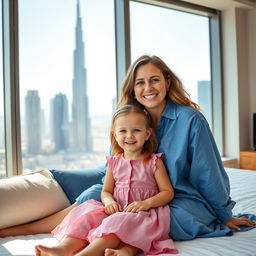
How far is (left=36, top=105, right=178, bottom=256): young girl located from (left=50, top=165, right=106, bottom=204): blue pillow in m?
0.49

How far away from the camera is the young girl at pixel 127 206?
138cm

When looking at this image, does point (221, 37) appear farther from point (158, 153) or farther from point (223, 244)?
point (223, 244)

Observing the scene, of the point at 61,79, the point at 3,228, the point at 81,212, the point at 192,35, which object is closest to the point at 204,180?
the point at 81,212

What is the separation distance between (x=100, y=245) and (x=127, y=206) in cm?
26

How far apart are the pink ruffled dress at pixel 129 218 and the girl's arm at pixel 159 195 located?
22 mm

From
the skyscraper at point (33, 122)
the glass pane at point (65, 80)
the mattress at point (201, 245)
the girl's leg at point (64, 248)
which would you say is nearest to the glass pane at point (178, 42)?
the glass pane at point (65, 80)

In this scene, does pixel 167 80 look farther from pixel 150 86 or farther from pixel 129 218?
pixel 129 218

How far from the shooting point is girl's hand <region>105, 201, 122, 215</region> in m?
1.54

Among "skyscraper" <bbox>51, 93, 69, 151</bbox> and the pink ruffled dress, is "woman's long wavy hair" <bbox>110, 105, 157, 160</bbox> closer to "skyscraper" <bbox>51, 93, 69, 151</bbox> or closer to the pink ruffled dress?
the pink ruffled dress

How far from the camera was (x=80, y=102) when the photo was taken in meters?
3.38

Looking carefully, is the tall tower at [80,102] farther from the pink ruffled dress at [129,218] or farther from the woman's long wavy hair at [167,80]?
the pink ruffled dress at [129,218]

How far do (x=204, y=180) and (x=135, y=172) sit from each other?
30cm

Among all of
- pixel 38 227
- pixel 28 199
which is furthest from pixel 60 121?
pixel 38 227

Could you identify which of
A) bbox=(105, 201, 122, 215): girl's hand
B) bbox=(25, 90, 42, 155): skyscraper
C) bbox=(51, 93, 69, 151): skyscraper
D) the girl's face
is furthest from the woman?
bbox=(51, 93, 69, 151): skyscraper
